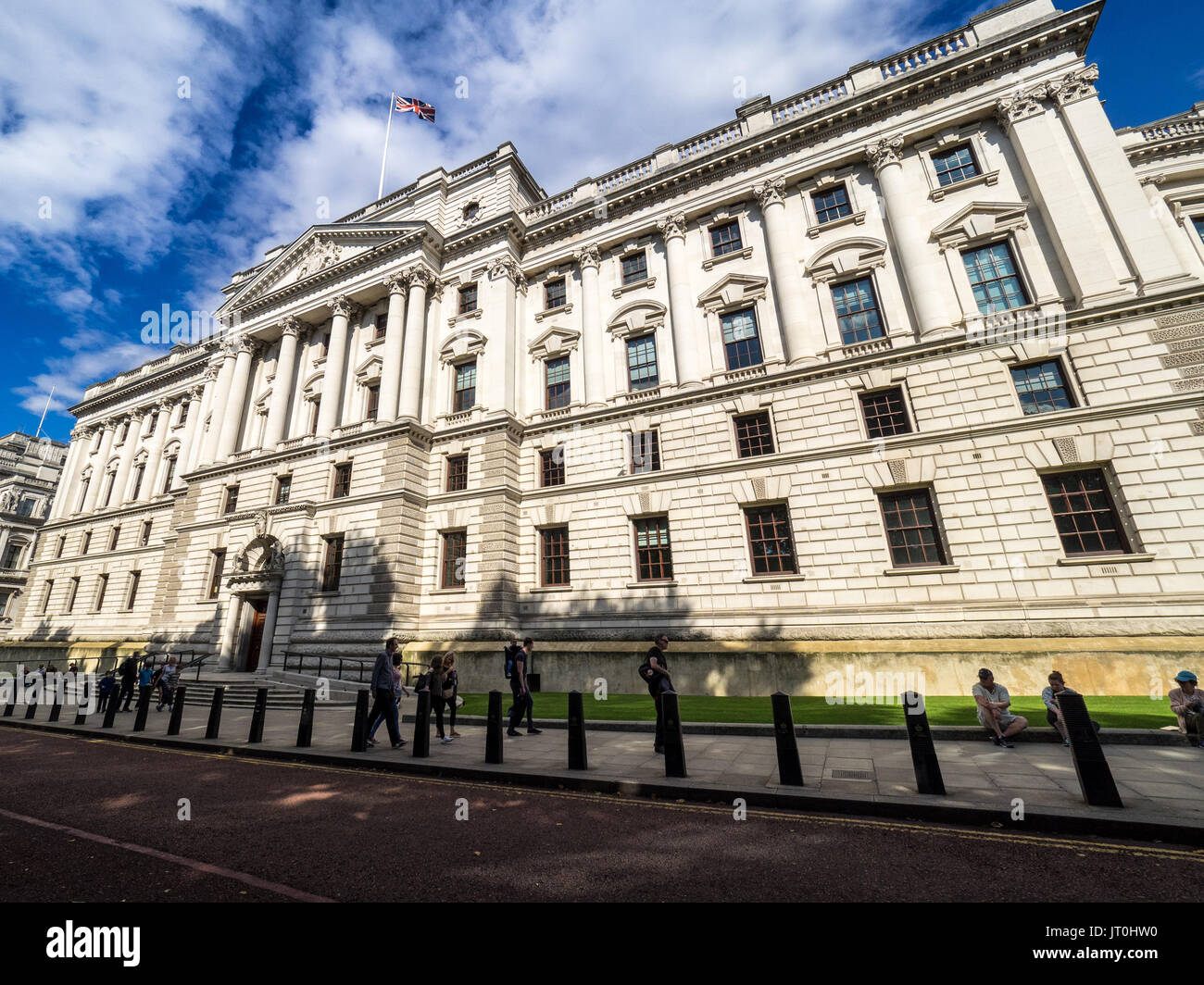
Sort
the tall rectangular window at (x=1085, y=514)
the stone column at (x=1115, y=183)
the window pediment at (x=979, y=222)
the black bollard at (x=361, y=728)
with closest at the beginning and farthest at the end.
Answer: the black bollard at (x=361, y=728)
the tall rectangular window at (x=1085, y=514)
the stone column at (x=1115, y=183)
the window pediment at (x=979, y=222)

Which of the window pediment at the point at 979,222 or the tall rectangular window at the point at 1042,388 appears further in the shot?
the window pediment at the point at 979,222

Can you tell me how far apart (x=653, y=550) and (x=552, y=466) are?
6.08 m

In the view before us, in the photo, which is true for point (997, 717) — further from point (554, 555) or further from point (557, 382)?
point (557, 382)

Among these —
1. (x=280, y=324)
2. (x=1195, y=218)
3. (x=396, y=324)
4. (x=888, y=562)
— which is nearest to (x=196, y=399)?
(x=280, y=324)

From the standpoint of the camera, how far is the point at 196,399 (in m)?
36.3

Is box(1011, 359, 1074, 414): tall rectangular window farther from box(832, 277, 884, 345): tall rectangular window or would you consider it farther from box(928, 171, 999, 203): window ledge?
box(928, 171, 999, 203): window ledge

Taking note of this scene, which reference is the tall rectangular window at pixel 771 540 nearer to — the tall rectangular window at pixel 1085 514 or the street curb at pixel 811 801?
the tall rectangular window at pixel 1085 514

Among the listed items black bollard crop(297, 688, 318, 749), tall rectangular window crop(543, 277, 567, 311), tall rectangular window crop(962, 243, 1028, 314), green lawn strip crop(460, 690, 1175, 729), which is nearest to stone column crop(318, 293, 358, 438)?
tall rectangular window crop(543, 277, 567, 311)

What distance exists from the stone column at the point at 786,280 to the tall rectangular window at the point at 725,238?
127cm

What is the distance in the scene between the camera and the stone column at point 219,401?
28156 mm

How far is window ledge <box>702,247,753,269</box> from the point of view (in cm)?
2108

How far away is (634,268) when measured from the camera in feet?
78.2

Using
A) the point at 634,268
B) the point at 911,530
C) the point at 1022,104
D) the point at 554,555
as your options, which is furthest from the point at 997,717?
the point at 634,268

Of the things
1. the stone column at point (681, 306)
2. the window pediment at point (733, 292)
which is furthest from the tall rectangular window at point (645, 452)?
the window pediment at point (733, 292)
